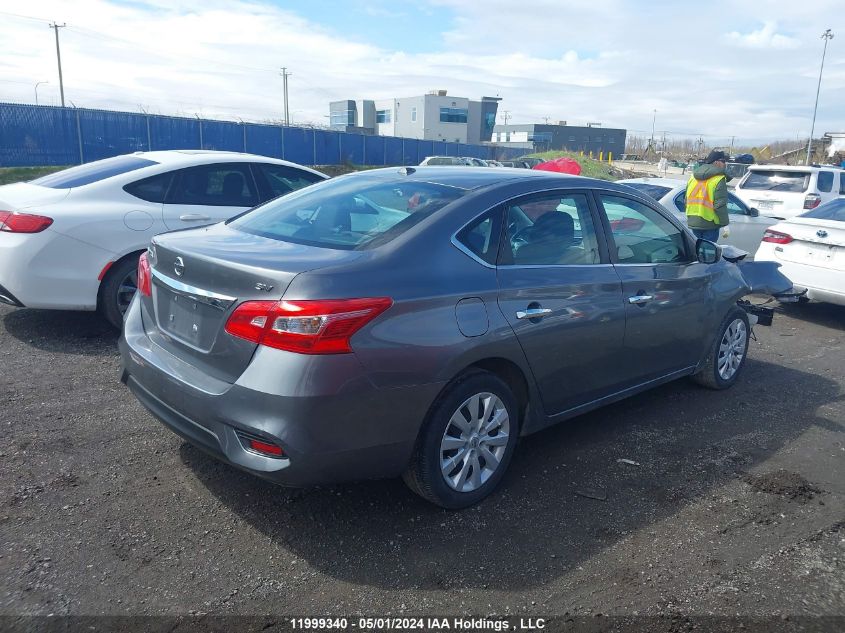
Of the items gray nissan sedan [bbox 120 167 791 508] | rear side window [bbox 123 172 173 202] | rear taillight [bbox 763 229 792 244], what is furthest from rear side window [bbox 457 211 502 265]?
rear taillight [bbox 763 229 792 244]

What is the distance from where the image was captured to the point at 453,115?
74.9 m

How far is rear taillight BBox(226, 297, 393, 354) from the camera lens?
111 inches

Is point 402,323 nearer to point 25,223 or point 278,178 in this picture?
point 25,223

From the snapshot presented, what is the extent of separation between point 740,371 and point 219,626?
4.62 m

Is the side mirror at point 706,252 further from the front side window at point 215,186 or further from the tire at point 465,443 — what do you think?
the front side window at point 215,186

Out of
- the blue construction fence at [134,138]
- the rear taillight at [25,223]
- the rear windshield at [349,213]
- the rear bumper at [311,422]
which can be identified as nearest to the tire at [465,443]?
the rear bumper at [311,422]

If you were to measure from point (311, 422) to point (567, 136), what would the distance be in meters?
91.2

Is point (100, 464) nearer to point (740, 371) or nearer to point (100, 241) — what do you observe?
point (100, 241)

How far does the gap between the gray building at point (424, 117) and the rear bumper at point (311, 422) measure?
69.9m

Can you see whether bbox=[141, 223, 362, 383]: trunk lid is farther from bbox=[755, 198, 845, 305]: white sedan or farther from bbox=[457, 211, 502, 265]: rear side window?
bbox=[755, 198, 845, 305]: white sedan

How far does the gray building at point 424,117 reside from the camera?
2889 inches

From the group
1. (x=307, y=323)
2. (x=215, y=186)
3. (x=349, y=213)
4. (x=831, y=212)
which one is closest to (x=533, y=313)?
(x=349, y=213)

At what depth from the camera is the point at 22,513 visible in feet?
10.6

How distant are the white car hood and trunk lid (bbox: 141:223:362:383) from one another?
102 inches
